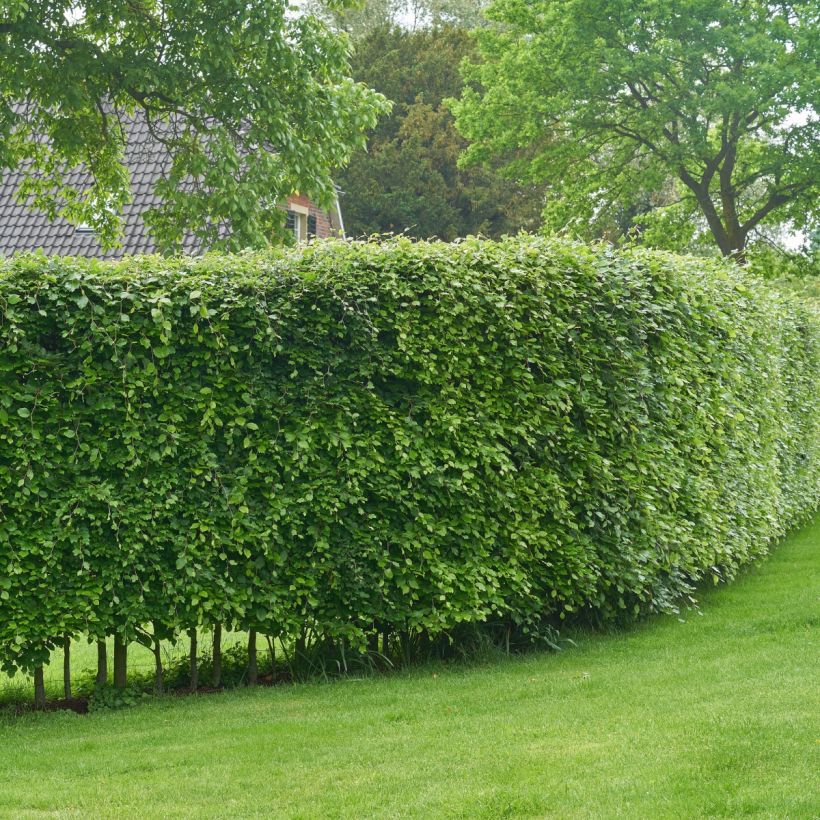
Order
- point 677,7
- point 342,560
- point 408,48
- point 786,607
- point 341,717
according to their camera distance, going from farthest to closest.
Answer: point 408,48
point 677,7
point 786,607
point 342,560
point 341,717

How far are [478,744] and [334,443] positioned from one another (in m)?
2.40

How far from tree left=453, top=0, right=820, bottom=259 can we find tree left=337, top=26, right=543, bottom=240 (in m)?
4.47

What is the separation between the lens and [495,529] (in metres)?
7.49

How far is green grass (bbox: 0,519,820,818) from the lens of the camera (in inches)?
178

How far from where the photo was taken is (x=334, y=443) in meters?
7.05

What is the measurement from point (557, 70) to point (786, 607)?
20.8 meters

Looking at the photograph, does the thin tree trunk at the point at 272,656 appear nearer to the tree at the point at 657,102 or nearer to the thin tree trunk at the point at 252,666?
the thin tree trunk at the point at 252,666

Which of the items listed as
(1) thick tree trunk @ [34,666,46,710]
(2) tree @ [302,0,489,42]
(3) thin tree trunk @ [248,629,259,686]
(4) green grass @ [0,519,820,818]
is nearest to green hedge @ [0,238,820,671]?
(1) thick tree trunk @ [34,666,46,710]

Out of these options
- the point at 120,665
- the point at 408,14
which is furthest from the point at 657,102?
the point at 120,665

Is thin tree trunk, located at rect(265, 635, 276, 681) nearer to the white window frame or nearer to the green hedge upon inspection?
the green hedge

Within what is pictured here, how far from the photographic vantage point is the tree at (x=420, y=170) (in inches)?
1357

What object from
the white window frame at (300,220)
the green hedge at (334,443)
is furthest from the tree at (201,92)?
the white window frame at (300,220)

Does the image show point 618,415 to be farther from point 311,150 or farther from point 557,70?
point 557,70

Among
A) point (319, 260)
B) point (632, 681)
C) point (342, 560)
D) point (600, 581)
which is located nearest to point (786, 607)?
point (600, 581)
